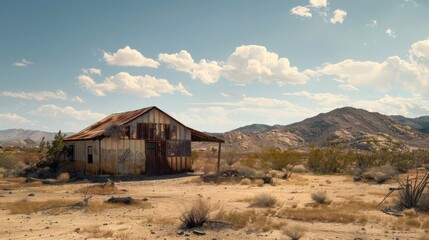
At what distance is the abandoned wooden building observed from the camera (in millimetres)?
26188

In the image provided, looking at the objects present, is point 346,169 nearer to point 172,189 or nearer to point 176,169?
point 176,169

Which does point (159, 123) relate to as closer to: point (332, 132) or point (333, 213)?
point (333, 213)

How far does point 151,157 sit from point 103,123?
6.57 meters

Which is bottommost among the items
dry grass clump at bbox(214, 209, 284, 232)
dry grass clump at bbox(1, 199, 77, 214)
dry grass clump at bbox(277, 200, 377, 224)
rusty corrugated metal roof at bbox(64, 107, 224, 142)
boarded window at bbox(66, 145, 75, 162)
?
dry grass clump at bbox(277, 200, 377, 224)

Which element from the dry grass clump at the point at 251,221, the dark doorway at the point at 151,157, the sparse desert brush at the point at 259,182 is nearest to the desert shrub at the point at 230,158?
the dark doorway at the point at 151,157

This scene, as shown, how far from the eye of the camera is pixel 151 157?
1096 inches

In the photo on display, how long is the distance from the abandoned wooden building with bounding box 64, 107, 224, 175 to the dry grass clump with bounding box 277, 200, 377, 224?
15.7m

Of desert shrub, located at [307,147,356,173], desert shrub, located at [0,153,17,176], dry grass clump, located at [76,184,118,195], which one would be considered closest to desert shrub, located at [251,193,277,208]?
dry grass clump, located at [76,184,118,195]

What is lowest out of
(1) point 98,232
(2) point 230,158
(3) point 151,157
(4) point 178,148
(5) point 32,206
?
(1) point 98,232

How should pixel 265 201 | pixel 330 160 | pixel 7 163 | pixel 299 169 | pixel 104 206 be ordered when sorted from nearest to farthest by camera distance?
pixel 104 206
pixel 265 201
pixel 7 163
pixel 299 169
pixel 330 160

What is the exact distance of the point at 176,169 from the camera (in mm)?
28938

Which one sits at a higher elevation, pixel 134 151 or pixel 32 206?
pixel 134 151

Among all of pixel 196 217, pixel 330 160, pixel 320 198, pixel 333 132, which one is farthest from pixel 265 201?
pixel 333 132

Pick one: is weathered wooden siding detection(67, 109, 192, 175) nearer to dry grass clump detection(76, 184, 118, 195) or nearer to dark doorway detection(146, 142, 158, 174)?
dark doorway detection(146, 142, 158, 174)
